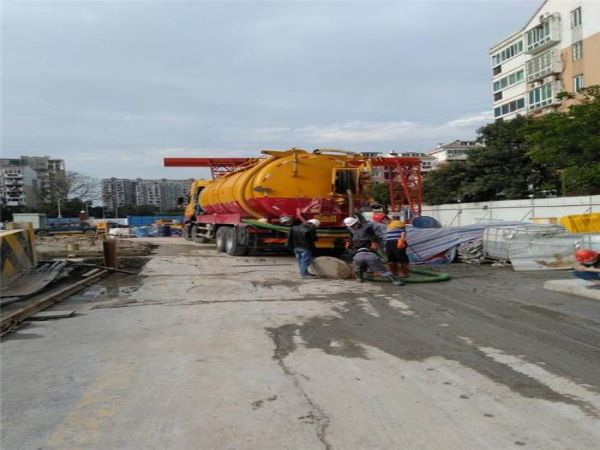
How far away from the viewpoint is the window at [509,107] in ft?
208

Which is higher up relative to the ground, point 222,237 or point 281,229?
point 281,229

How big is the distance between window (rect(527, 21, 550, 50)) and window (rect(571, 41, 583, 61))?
3680mm

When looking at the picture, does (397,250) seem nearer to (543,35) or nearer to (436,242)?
A: (436,242)

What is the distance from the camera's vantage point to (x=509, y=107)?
218 ft

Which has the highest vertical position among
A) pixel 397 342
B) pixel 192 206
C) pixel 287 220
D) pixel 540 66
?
pixel 540 66

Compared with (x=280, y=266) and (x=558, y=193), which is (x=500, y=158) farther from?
(x=280, y=266)

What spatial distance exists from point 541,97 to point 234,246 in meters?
50.0

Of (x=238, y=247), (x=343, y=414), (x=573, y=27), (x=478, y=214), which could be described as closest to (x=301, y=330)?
(x=343, y=414)

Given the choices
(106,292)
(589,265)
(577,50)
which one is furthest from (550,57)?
(106,292)

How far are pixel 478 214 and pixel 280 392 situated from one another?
32.5 m

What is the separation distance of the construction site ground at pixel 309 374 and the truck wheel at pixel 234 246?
26.2 ft

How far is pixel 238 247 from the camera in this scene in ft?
57.1

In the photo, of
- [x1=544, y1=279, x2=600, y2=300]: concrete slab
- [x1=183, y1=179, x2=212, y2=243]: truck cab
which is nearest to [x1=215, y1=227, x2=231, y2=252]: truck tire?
[x1=183, y1=179, x2=212, y2=243]: truck cab

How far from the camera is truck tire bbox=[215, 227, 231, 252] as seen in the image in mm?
18909
